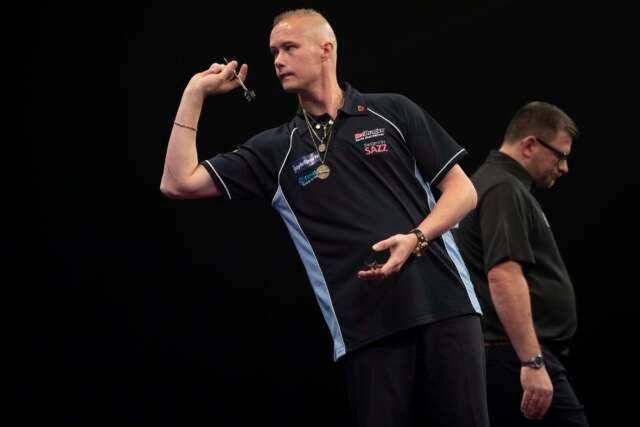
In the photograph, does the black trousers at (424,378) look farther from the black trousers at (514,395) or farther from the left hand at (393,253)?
the black trousers at (514,395)

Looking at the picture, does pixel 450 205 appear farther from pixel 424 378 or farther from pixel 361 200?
pixel 424 378

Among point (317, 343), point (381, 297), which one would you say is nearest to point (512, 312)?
point (381, 297)

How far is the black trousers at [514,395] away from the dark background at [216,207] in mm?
1152

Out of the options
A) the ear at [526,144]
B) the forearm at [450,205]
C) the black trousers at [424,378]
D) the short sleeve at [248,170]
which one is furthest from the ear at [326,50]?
the ear at [526,144]

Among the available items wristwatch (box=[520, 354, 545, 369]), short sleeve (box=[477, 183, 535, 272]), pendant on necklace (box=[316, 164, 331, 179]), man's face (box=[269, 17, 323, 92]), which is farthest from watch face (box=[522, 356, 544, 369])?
man's face (box=[269, 17, 323, 92])

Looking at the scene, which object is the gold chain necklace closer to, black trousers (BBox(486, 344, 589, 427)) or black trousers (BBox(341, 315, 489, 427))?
black trousers (BBox(341, 315, 489, 427))

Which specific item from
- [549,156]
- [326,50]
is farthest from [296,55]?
[549,156]

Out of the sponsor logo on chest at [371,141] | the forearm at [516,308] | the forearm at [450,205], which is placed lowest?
the forearm at [516,308]

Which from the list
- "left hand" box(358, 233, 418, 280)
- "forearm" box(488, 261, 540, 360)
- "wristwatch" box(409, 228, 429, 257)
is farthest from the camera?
"forearm" box(488, 261, 540, 360)

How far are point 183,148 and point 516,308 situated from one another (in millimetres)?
1110

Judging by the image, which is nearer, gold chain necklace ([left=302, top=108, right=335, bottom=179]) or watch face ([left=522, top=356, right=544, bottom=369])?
gold chain necklace ([left=302, top=108, right=335, bottom=179])

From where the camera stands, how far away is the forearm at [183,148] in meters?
1.99

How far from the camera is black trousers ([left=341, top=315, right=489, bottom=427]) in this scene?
1.85 m

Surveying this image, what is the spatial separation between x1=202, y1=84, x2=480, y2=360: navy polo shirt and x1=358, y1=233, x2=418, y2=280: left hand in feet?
0.34
